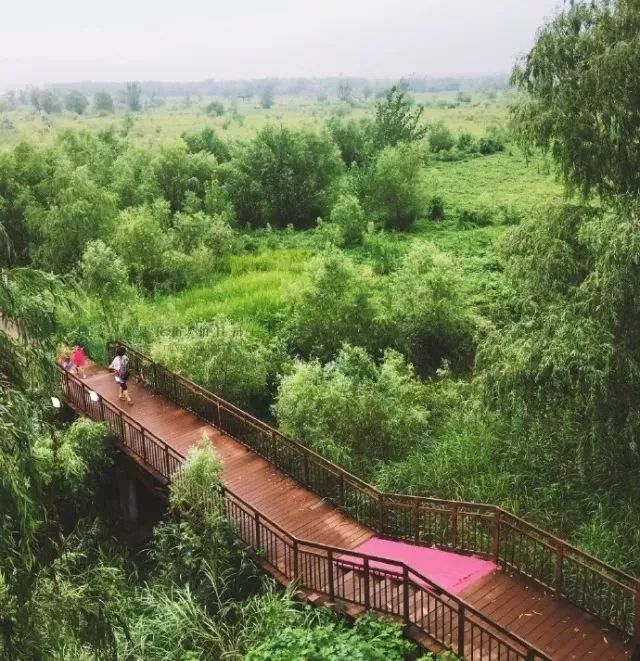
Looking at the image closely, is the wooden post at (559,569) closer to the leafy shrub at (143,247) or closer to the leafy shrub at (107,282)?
the leafy shrub at (107,282)

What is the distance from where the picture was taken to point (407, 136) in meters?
50.9

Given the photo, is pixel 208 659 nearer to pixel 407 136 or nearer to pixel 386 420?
pixel 386 420

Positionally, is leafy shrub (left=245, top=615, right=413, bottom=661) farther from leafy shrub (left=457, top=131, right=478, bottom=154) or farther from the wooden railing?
leafy shrub (left=457, top=131, right=478, bottom=154)

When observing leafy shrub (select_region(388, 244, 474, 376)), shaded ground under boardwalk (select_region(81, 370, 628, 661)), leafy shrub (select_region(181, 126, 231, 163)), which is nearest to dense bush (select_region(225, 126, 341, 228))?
leafy shrub (select_region(181, 126, 231, 163))

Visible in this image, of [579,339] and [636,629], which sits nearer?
[636,629]

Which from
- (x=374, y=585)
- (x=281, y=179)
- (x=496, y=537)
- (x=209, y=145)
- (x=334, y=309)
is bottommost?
(x=374, y=585)

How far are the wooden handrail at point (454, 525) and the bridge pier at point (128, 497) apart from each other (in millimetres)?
2361

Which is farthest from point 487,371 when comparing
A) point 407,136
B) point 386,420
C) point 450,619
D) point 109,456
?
point 407,136

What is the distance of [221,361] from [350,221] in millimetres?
19479

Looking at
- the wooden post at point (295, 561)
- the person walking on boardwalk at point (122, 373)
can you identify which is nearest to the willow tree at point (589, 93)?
the wooden post at point (295, 561)

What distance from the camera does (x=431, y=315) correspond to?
22328 millimetres

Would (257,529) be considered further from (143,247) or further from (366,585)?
(143,247)

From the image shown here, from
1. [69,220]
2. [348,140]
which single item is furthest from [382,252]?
Answer: [348,140]

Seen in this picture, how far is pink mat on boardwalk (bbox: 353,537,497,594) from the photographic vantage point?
37.2 ft
